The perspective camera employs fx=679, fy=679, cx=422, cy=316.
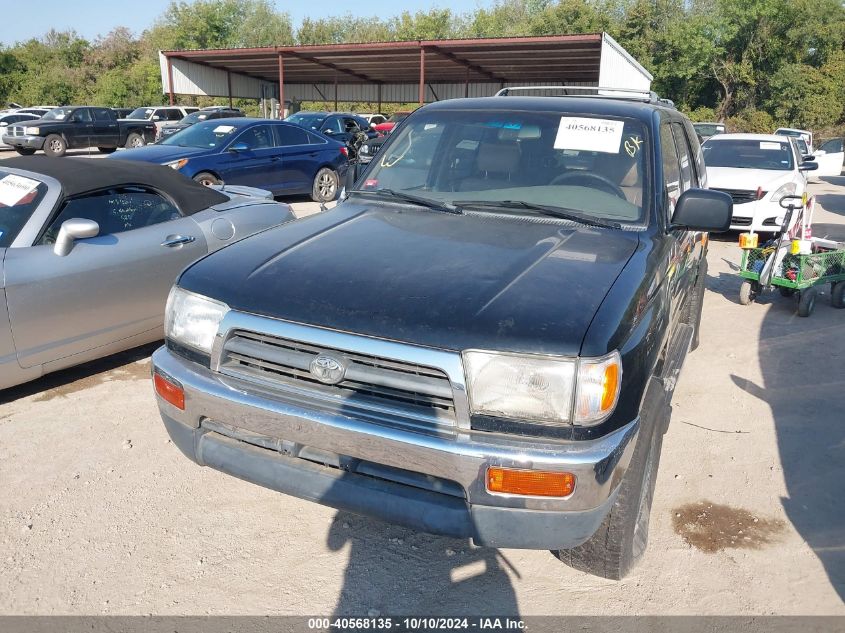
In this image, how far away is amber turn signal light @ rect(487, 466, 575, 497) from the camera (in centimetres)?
224

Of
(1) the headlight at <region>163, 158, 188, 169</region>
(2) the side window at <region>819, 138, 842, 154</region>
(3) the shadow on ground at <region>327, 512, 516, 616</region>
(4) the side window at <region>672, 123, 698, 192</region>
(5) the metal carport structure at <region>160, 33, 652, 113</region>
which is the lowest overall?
(3) the shadow on ground at <region>327, 512, 516, 616</region>

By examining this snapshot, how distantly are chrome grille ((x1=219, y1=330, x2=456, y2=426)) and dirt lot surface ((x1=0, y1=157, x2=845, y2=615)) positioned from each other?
919mm

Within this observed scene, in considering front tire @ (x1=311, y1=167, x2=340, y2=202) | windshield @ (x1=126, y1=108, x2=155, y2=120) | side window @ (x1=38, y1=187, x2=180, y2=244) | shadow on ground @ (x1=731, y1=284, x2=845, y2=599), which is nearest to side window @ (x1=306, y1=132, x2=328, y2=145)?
front tire @ (x1=311, y1=167, x2=340, y2=202)

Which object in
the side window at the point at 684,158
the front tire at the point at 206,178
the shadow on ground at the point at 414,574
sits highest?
the side window at the point at 684,158

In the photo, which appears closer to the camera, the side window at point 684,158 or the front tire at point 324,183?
the side window at point 684,158

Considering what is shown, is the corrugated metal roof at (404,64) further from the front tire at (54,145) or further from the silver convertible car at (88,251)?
the silver convertible car at (88,251)

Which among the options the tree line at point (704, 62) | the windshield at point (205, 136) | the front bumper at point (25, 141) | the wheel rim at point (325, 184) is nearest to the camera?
the windshield at point (205, 136)

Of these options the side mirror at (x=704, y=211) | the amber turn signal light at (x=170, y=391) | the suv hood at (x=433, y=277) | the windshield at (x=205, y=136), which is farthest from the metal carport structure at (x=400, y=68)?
the amber turn signal light at (x=170, y=391)

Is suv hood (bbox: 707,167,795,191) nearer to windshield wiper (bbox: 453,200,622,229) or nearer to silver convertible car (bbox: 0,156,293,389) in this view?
windshield wiper (bbox: 453,200,622,229)

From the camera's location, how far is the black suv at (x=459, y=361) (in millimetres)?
2262

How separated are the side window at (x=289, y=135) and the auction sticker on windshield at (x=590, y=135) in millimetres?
9475

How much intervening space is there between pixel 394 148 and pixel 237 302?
186 cm

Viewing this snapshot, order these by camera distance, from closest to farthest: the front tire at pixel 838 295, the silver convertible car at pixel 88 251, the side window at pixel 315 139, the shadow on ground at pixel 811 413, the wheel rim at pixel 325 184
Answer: the shadow on ground at pixel 811 413
the silver convertible car at pixel 88 251
the front tire at pixel 838 295
the side window at pixel 315 139
the wheel rim at pixel 325 184

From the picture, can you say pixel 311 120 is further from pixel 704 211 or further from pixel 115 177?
pixel 704 211
